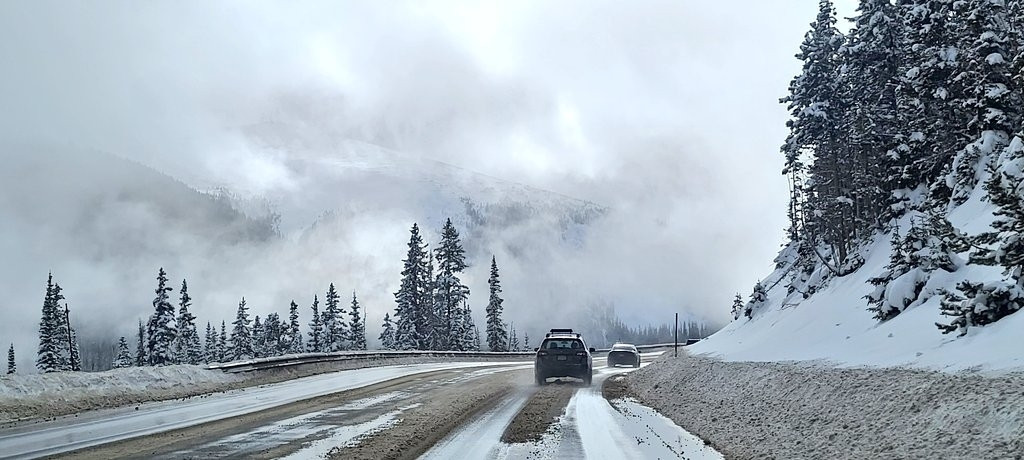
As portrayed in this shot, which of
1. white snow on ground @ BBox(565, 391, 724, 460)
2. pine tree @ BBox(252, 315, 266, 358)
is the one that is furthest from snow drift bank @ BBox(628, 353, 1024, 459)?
pine tree @ BBox(252, 315, 266, 358)

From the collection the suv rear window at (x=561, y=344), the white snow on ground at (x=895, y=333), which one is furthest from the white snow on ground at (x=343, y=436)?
the suv rear window at (x=561, y=344)

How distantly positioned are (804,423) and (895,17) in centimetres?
3510

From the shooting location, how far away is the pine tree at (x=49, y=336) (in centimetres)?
6216

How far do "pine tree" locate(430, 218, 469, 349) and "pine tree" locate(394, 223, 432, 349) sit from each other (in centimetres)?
172

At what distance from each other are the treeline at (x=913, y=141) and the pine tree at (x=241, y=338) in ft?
188

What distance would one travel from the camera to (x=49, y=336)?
62.9 metres

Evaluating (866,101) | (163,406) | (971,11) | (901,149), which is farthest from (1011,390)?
(866,101)

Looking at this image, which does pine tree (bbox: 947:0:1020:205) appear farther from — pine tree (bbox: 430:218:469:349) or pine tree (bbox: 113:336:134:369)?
pine tree (bbox: 113:336:134:369)

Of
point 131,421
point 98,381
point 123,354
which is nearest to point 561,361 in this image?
point 98,381

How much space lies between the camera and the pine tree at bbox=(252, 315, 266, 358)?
85.5 meters

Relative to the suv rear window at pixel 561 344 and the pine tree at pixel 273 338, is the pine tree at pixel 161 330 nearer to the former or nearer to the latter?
the pine tree at pixel 273 338

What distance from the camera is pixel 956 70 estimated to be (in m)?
28.7

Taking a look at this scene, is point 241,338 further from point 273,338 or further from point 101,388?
point 101,388

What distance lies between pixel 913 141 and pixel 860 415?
26.5 meters
